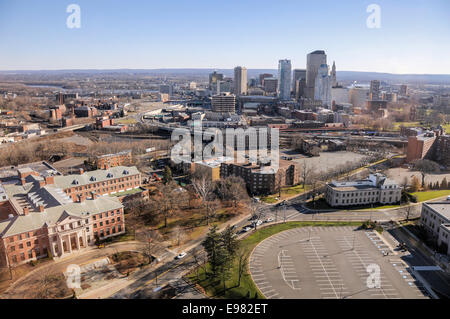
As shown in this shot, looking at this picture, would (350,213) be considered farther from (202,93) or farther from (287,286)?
(202,93)

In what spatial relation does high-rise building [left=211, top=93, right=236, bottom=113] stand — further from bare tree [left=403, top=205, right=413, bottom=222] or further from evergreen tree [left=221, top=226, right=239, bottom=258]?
evergreen tree [left=221, top=226, right=239, bottom=258]

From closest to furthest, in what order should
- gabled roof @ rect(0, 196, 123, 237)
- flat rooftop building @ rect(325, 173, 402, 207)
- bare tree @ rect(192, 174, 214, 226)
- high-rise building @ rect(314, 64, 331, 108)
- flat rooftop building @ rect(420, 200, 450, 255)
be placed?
gabled roof @ rect(0, 196, 123, 237), flat rooftop building @ rect(420, 200, 450, 255), bare tree @ rect(192, 174, 214, 226), flat rooftop building @ rect(325, 173, 402, 207), high-rise building @ rect(314, 64, 331, 108)

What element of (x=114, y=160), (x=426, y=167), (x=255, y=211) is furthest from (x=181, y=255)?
(x=426, y=167)

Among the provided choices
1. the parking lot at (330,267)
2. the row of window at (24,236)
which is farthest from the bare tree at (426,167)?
the row of window at (24,236)

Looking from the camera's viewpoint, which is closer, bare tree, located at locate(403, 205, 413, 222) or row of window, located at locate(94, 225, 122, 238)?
row of window, located at locate(94, 225, 122, 238)

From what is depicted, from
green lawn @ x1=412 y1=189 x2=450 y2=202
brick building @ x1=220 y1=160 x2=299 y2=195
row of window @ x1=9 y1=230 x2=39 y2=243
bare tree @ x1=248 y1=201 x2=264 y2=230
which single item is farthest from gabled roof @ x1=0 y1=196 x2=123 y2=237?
green lawn @ x1=412 y1=189 x2=450 y2=202

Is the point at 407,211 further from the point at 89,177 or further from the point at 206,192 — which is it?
the point at 89,177
